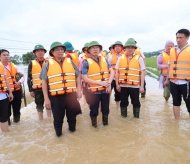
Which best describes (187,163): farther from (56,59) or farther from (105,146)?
(56,59)

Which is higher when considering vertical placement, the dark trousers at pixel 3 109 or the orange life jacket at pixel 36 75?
the orange life jacket at pixel 36 75

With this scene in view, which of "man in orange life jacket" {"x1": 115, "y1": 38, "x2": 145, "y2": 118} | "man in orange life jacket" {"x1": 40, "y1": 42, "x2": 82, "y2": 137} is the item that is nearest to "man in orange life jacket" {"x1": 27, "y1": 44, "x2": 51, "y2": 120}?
"man in orange life jacket" {"x1": 40, "y1": 42, "x2": 82, "y2": 137}

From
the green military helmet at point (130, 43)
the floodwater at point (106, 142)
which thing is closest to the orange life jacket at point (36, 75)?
the floodwater at point (106, 142)

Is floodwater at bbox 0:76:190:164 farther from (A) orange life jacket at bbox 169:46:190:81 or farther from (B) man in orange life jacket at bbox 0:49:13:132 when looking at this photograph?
(A) orange life jacket at bbox 169:46:190:81

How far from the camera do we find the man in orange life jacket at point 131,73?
5152 millimetres

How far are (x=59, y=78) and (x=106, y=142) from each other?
150cm

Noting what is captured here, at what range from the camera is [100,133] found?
181 inches

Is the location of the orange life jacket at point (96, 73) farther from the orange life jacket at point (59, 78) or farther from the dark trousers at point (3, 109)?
the dark trousers at point (3, 109)

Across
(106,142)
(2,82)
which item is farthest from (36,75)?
(106,142)

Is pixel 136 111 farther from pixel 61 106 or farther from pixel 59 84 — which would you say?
pixel 59 84

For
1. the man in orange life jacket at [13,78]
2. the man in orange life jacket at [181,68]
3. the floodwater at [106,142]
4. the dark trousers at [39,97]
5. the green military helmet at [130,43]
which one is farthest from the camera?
the dark trousers at [39,97]

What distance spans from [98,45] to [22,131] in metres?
2.73

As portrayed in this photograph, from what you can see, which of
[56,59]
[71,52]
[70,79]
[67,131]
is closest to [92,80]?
[70,79]

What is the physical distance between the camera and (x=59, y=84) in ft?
13.9
